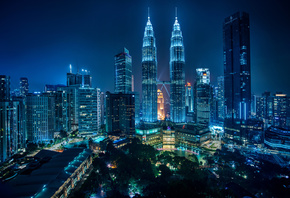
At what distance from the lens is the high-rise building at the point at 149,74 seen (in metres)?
67.9

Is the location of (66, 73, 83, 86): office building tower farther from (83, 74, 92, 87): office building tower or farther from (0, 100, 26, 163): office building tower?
(0, 100, 26, 163): office building tower

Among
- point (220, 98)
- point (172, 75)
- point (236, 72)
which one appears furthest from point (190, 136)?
point (220, 98)

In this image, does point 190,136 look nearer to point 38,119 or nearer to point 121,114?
point 121,114

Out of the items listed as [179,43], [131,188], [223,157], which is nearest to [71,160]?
[131,188]

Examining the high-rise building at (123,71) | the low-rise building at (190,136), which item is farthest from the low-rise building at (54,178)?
the high-rise building at (123,71)

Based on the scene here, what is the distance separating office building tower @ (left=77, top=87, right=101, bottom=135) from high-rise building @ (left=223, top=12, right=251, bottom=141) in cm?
4889

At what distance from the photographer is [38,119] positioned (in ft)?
145

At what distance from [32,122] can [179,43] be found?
6586cm

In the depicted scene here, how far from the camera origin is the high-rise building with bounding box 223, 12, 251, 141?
167 feet

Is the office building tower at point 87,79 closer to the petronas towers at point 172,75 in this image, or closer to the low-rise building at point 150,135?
the petronas towers at point 172,75

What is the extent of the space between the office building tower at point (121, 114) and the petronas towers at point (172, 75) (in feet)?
62.5

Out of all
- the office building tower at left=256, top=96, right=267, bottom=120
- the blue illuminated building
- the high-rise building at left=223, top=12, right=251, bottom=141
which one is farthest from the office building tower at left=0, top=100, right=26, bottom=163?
the office building tower at left=256, top=96, right=267, bottom=120

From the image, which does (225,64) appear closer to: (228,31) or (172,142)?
(228,31)

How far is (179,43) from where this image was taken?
67.9 metres
